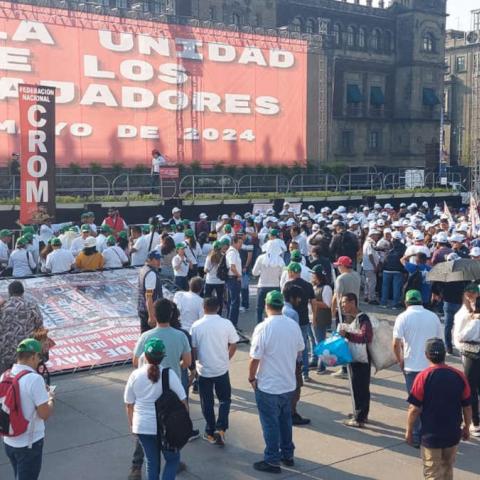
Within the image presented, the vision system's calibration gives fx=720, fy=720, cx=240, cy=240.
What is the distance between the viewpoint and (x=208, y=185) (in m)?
31.6

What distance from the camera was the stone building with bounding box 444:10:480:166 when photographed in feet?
214

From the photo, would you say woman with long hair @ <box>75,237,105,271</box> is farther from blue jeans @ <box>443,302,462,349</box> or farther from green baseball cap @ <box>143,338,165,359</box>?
green baseball cap @ <box>143,338,165,359</box>

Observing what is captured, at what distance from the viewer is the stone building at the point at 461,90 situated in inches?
2566

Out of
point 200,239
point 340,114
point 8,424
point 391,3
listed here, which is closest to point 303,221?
point 200,239

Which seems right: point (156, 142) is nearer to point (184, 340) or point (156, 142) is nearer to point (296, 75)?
→ point (296, 75)

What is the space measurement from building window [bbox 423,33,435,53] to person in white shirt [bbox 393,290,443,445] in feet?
173

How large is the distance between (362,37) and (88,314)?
4774cm

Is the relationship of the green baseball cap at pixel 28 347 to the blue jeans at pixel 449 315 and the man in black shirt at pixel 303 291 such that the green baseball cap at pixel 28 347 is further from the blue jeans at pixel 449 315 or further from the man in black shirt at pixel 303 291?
the blue jeans at pixel 449 315

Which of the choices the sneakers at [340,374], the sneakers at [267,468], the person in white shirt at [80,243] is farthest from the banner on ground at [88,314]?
the sneakers at [267,468]

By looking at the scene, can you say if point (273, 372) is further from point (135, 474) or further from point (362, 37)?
point (362, 37)

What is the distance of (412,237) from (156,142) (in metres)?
19.2

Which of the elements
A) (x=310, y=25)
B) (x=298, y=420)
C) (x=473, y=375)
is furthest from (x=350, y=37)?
(x=298, y=420)

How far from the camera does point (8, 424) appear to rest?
5.03 metres

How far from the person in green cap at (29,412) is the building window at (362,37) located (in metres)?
52.2
